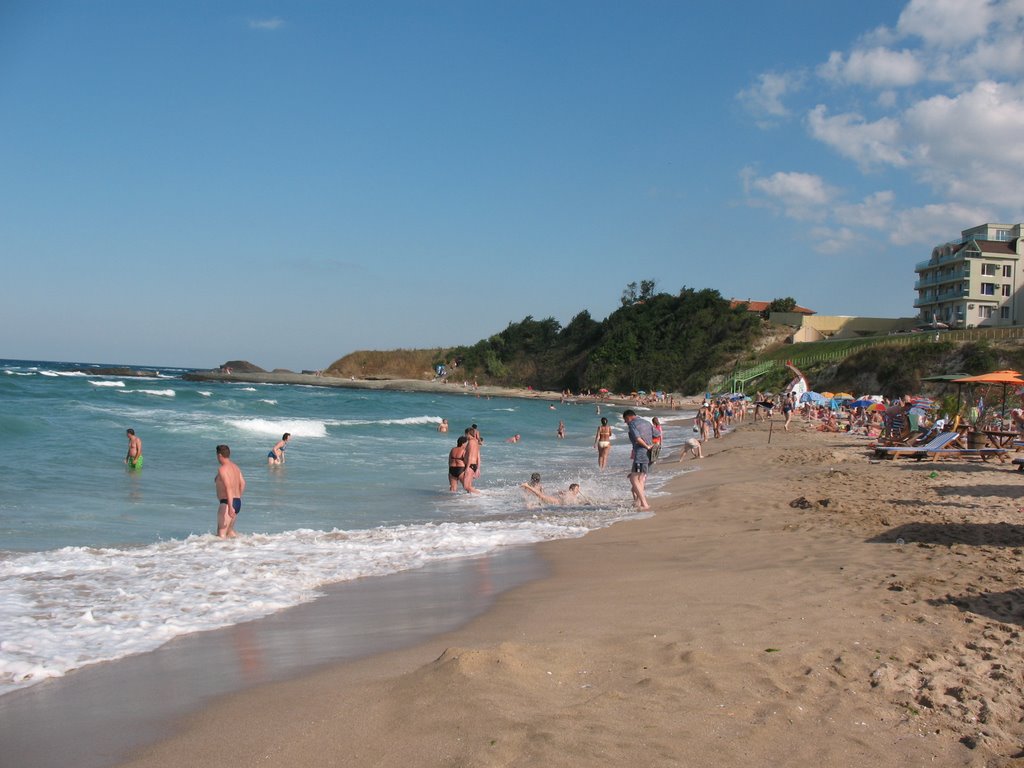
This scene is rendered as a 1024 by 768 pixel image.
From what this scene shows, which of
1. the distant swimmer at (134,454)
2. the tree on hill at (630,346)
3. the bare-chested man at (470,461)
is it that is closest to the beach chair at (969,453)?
the bare-chested man at (470,461)

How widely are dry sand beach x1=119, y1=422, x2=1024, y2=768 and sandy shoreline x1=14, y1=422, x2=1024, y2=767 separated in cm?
1

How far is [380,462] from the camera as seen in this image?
1909 cm

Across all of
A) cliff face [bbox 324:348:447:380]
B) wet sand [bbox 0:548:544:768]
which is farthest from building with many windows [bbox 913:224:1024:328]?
wet sand [bbox 0:548:544:768]

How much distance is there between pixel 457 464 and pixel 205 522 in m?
4.67

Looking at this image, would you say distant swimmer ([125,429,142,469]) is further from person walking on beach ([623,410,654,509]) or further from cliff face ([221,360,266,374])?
cliff face ([221,360,266,374])

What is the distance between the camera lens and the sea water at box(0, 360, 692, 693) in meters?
5.54

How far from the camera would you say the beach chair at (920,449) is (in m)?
15.1

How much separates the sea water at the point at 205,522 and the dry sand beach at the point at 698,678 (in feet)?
5.69

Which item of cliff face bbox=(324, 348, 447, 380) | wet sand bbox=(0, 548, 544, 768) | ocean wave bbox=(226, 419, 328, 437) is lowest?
ocean wave bbox=(226, 419, 328, 437)

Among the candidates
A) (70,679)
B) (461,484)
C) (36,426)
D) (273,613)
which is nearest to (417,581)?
(273,613)

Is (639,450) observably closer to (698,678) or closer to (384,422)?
(698,678)

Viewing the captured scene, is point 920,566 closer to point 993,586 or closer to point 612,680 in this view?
point 993,586

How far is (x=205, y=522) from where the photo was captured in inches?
405

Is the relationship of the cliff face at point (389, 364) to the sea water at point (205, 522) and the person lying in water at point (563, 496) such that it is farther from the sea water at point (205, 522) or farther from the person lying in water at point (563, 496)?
the person lying in water at point (563, 496)
